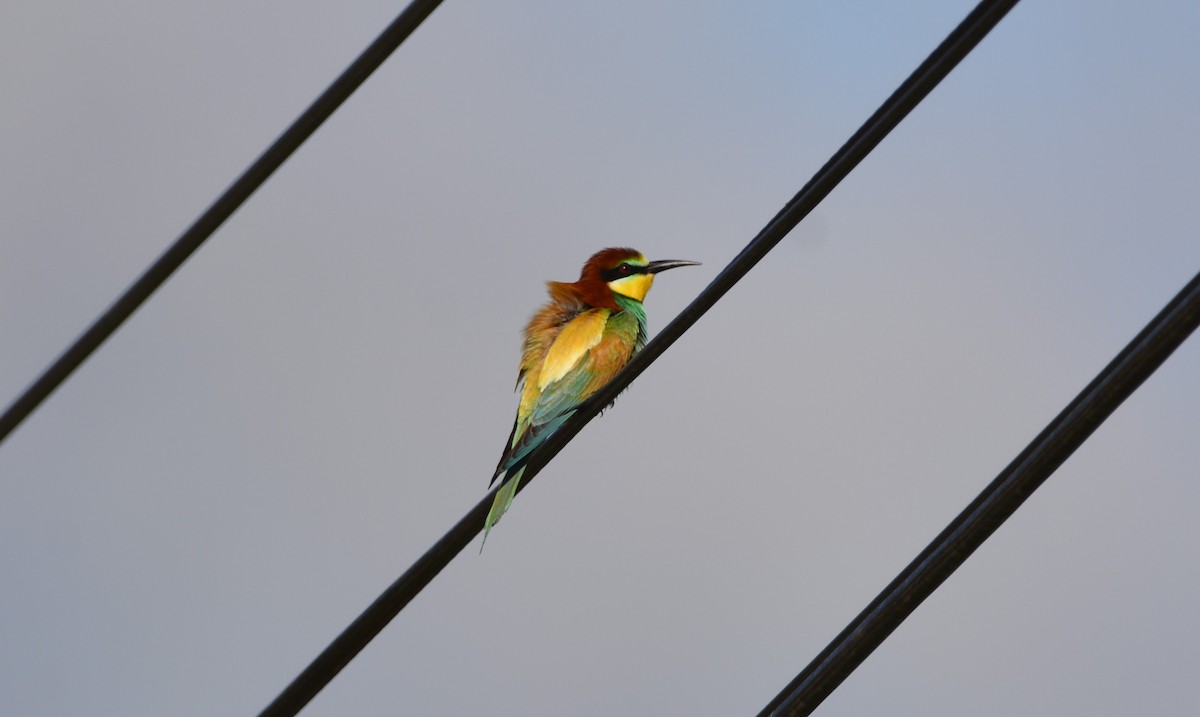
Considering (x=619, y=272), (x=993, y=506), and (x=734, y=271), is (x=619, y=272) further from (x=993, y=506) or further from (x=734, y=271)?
(x=993, y=506)

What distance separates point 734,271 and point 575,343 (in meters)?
1.89

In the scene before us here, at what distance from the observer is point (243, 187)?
1.89 metres

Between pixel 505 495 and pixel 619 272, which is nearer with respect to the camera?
pixel 505 495

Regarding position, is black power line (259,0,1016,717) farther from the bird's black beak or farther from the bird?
the bird's black beak

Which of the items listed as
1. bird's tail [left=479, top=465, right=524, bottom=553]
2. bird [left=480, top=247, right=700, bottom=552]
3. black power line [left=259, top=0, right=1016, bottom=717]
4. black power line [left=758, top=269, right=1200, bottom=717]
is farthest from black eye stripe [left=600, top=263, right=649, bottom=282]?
black power line [left=758, top=269, right=1200, bottom=717]

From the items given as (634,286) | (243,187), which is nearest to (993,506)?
(243,187)

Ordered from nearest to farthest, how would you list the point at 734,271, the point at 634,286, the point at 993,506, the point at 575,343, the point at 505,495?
the point at 993,506, the point at 734,271, the point at 505,495, the point at 575,343, the point at 634,286

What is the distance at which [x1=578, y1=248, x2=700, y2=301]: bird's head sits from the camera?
14.7ft

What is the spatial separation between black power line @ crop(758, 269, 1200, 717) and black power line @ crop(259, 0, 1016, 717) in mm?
479

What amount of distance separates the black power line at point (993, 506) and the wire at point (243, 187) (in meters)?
0.93

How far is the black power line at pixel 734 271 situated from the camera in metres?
1.81

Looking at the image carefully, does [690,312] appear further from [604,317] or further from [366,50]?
[604,317]

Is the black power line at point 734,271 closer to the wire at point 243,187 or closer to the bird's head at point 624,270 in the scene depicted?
the wire at point 243,187

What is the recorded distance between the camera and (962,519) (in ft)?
5.25
